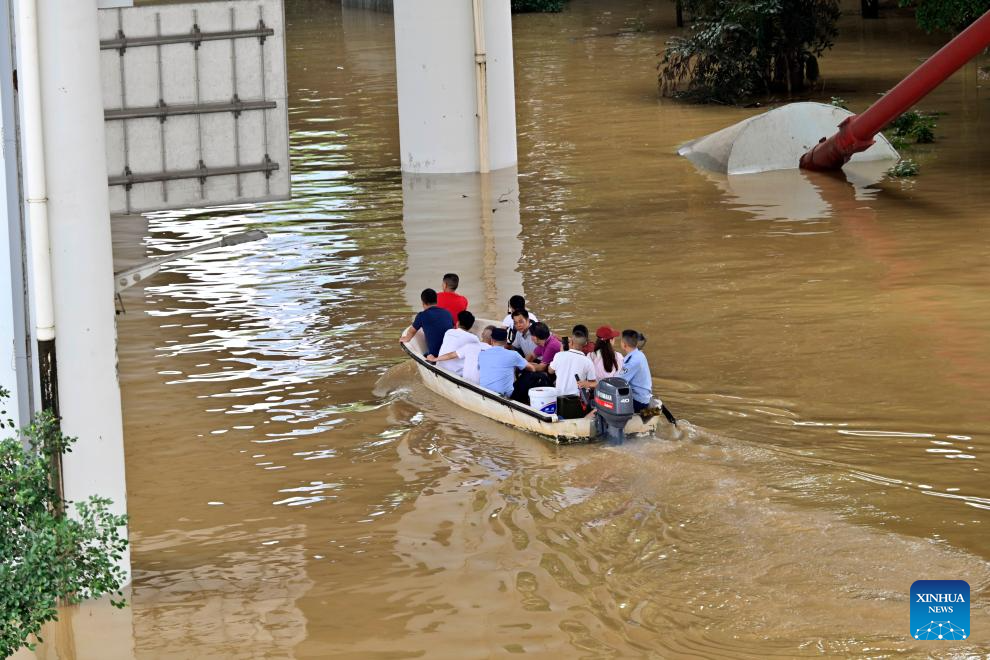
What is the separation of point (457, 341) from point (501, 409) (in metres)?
1.35

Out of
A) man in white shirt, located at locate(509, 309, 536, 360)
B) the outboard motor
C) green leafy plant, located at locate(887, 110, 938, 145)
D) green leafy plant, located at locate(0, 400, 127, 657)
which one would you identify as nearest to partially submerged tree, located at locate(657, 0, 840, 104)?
green leafy plant, located at locate(887, 110, 938, 145)

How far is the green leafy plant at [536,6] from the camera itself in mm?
63250

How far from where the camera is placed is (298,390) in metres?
15.6

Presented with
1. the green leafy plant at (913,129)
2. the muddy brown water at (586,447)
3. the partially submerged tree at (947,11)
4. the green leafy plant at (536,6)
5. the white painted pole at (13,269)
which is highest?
the green leafy plant at (536,6)

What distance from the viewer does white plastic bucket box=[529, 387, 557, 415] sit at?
13742mm

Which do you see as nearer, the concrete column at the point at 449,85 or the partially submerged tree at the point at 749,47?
the concrete column at the point at 449,85

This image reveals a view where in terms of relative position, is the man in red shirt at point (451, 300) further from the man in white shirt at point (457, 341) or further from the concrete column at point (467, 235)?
the concrete column at point (467, 235)

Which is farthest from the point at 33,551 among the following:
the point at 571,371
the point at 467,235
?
the point at 467,235

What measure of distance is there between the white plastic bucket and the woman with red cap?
18.9 inches

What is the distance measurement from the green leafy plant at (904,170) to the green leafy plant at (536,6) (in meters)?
38.6

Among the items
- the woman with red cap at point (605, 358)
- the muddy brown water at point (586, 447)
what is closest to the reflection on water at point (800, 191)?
the muddy brown water at point (586, 447)

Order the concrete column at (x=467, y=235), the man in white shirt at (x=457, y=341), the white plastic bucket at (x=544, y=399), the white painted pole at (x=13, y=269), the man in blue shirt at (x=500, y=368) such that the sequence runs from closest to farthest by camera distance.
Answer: the white painted pole at (x=13, y=269)
the white plastic bucket at (x=544, y=399)
the man in blue shirt at (x=500, y=368)
the man in white shirt at (x=457, y=341)
the concrete column at (x=467, y=235)

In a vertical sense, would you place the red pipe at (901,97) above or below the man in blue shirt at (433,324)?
above

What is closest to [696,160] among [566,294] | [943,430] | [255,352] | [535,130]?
[535,130]
